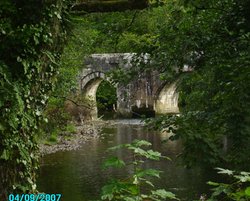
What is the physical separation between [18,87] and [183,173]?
691cm

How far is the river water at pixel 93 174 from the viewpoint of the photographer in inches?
365

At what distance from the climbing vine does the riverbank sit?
8.86 meters

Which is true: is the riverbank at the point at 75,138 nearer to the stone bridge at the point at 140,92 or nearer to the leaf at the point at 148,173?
the stone bridge at the point at 140,92

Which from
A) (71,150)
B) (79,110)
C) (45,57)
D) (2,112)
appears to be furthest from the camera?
(79,110)

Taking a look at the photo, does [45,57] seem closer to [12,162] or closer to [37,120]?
[37,120]

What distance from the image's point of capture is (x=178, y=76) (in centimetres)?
639

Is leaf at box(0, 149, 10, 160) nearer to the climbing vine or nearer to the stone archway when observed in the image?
the climbing vine

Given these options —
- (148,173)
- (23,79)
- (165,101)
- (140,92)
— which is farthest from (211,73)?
(165,101)

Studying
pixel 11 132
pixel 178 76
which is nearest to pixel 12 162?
pixel 11 132

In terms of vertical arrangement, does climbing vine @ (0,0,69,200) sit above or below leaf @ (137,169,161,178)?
above

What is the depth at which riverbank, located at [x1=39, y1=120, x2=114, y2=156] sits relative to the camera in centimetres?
1495

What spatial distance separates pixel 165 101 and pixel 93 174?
14.5 meters

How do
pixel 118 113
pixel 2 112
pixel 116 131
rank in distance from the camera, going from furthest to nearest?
pixel 118 113 → pixel 116 131 → pixel 2 112

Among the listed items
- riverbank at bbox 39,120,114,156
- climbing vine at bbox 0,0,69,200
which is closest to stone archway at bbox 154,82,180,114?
riverbank at bbox 39,120,114,156
